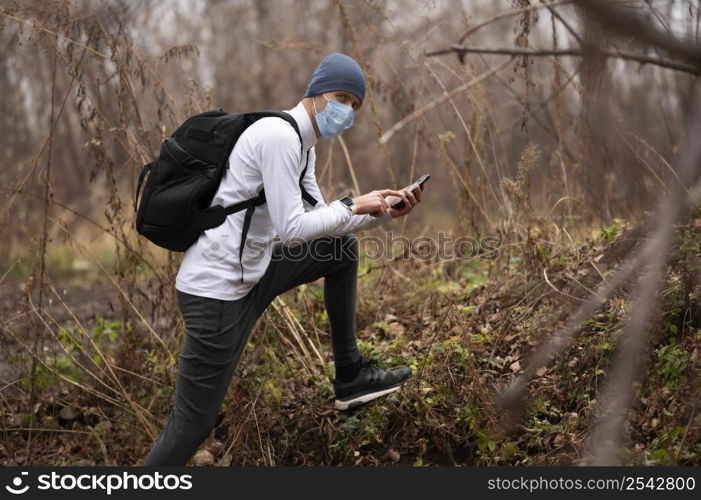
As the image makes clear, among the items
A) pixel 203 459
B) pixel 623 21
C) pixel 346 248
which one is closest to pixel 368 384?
pixel 346 248

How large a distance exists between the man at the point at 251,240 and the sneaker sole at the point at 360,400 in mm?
843

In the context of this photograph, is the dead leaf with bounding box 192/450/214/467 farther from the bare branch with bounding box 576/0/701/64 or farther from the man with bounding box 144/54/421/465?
the bare branch with bounding box 576/0/701/64

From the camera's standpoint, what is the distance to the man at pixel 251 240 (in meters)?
3.20

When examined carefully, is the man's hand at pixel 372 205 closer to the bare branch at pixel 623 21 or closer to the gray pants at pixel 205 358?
the gray pants at pixel 205 358

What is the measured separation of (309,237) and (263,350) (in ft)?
5.62

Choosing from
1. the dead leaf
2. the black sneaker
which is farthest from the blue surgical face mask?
the dead leaf

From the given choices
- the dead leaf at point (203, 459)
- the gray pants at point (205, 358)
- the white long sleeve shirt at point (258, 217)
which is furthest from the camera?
the dead leaf at point (203, 459)

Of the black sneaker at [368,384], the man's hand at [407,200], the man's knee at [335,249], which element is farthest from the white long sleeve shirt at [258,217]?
the black sneaker at [368,384]

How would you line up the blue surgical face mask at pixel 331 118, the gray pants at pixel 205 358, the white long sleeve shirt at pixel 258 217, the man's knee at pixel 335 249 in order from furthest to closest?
the man's knee at pixel 335 249, the blue surgical face mask at pixel 331 118, the gray pants at pixel 205 358, the white long sleeve shirt at pixel 258 217

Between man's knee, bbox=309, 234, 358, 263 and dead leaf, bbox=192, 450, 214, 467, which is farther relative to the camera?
dead leaf, bbox=192, 450, 214, 467

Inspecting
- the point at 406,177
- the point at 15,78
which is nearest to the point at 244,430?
the point at 406,177

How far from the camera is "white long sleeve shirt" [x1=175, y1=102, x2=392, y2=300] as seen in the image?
3.18 meters

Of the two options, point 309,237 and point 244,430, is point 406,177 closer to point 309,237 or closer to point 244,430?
point 244,430

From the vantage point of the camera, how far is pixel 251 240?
338cm
